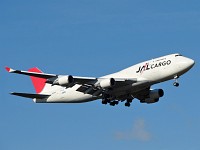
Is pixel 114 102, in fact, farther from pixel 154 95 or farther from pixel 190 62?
pixel 190 62

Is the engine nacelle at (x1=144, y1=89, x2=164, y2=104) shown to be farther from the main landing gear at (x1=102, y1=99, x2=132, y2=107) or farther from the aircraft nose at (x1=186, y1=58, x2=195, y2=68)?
the aircraft nose at (x1=186, y1=58, x2=195, y2=68)

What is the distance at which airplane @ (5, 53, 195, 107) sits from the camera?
6850 cm

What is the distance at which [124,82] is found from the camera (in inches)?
2746

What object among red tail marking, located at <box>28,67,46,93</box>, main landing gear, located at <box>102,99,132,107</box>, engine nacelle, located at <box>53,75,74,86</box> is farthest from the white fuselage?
red tail marking, located at <box>28,67,46,93</box>

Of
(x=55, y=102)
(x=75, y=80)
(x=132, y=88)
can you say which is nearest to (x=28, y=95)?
(x=55, y=102)

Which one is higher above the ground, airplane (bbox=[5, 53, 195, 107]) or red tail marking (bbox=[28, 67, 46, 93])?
red tail marking (bbox=[28, 67, 46, 93])

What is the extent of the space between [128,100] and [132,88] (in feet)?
18.9

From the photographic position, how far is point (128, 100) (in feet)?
248

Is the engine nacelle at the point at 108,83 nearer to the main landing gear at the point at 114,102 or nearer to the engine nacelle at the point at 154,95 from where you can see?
the main landing gear at the point at 114,102

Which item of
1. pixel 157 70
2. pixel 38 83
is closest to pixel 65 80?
pixel 157 70

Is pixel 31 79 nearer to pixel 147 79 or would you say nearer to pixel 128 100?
pixel 128 100

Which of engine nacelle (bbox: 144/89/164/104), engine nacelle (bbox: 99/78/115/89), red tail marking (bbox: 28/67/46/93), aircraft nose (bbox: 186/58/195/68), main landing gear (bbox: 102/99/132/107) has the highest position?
red tail marking (bbox: 28/67/46/93)

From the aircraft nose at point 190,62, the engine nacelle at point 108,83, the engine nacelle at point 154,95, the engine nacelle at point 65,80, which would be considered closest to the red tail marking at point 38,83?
the engine nacelle at point 65,80

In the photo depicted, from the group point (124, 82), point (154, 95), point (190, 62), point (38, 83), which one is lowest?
point (154, 95)
